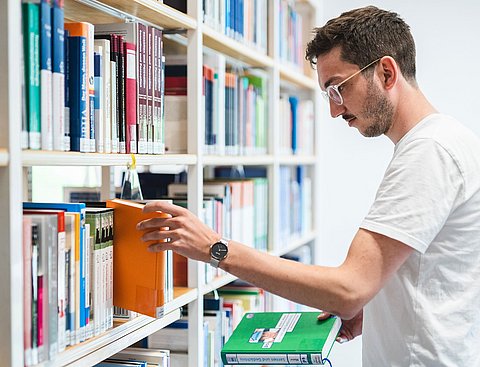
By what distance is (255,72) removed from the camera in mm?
3227

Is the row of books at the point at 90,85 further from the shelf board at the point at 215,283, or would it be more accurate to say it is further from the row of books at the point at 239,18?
the shelf board at the point at 215,283

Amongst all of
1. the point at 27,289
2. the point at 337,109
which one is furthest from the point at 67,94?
the point at 337,109

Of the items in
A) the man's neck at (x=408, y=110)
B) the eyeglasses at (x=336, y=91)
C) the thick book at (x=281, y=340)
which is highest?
the eyeglasses at (x=336, y=91)

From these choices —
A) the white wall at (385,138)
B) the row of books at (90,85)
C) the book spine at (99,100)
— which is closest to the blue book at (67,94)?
the row of books at (90,85)

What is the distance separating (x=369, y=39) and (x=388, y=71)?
95 millimetres

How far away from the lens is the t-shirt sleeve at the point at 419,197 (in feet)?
5.19

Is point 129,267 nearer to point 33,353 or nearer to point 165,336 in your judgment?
point 33,353

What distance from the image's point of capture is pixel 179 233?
5.10 ft

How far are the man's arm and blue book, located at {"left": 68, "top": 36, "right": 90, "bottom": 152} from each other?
221 millimetres

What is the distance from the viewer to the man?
5.20 ft

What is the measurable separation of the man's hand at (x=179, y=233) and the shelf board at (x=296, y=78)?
1658 mm

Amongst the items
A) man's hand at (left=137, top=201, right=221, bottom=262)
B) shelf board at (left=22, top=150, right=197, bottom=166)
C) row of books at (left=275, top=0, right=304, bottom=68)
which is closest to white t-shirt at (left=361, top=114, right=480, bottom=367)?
man's hand at (left=137, top=201, right=221, bottom=262)

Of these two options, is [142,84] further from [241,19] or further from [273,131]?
[273,131]

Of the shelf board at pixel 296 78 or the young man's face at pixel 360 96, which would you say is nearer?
the young man's face at pixel 360 96
